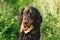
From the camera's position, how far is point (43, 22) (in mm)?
7809

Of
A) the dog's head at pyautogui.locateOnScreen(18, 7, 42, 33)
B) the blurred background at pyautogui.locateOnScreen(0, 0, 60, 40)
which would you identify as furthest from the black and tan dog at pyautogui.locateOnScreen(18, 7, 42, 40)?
the blurred background at pyautogui.locateOnScreen(0, 0, 60, 40)

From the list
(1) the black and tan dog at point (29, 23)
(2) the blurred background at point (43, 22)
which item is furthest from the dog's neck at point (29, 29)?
(2) the blurred background at point (43, 22)

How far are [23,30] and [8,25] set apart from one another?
1457 millimetres

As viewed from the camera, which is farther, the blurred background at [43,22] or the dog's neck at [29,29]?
the blurred background at [43,22]

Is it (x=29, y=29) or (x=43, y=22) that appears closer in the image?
(x=29, y=29)

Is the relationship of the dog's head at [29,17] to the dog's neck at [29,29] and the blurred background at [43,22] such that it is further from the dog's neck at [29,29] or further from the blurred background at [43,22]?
the blurred background at [43,22]

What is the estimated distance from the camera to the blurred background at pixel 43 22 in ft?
24.1

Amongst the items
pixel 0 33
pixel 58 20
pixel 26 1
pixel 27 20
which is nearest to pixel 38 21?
pixel 27 20

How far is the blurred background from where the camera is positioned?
735 centimetres

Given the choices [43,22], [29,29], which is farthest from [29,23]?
[43,22]

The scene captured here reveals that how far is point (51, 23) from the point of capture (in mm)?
7758

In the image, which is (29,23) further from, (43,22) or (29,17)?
(43,22)

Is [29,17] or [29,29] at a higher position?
[29,17]

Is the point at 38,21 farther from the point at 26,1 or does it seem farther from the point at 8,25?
the point at 26,1
